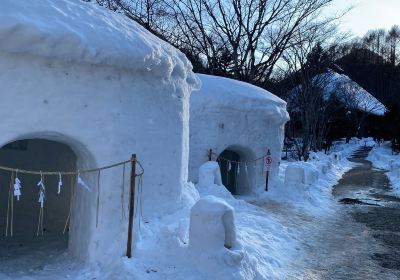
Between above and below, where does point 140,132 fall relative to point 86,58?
below

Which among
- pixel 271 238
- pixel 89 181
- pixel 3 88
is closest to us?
pixel 3 88

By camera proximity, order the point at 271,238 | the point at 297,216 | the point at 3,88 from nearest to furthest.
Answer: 1. the point at 3,88
2. the point at 271,238
3. the point at 297,216

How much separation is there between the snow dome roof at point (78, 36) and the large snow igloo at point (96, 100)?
0.01 metres

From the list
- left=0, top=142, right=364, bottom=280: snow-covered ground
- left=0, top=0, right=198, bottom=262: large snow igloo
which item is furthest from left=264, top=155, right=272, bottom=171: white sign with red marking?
left=0, top=0, right=198, bottom=262: large snow igloo

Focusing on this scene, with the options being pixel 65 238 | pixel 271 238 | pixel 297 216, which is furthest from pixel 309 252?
pixel 65 238

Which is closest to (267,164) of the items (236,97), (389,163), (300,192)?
(300,192)

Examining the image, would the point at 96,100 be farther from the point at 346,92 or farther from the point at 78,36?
the point at 346,92

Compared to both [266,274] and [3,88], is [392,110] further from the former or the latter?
[3,88]

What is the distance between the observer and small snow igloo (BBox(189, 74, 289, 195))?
1264 cm

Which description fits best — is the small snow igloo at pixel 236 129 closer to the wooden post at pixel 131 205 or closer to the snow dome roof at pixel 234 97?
the snow dome roof at pixel 234 97

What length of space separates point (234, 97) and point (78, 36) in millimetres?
7764

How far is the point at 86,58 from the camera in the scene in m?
5.92

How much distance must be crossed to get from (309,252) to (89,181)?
4.32 m

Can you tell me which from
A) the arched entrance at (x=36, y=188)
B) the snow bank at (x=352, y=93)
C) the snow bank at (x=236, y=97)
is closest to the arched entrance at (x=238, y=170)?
the snow bank at (x=236, y=97)
